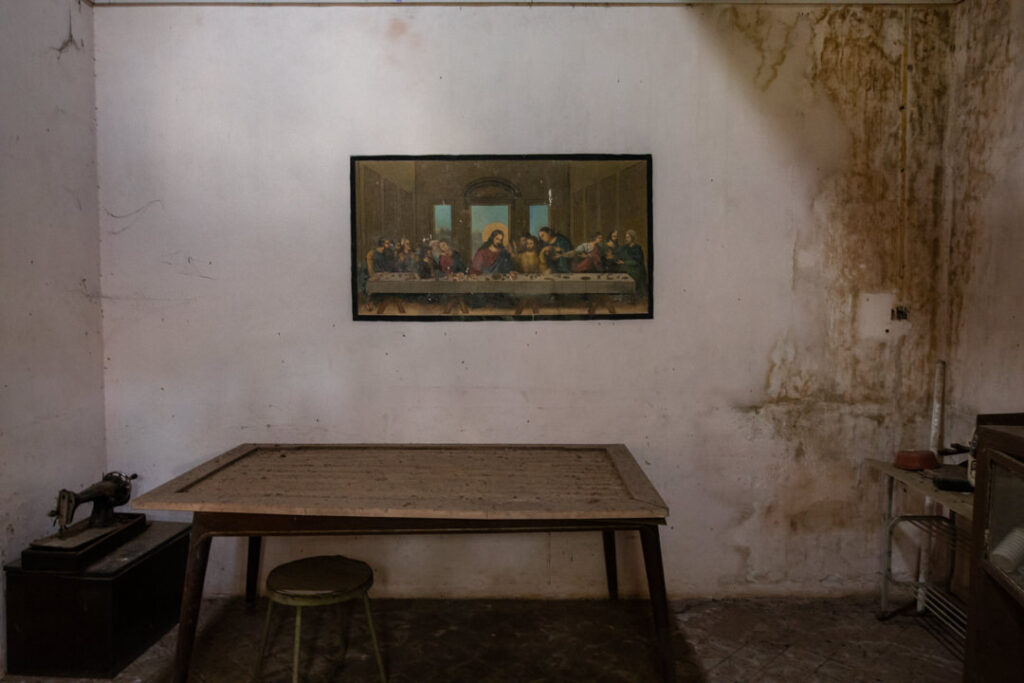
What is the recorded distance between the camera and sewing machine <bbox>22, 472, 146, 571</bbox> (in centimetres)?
256

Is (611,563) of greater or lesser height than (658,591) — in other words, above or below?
below

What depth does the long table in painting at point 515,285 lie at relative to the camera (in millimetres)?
3221

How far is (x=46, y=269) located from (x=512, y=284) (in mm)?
2197

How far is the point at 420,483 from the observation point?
8.30 feet

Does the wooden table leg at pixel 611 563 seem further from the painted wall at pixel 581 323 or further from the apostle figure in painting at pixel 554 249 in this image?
the apostle figure in painting at pixel 554 249

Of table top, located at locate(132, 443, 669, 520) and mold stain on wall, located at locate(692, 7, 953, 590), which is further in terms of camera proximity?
mold stain on wall, located at locate(692, 7, 953, 590)

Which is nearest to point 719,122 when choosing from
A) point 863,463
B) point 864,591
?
point 863,463

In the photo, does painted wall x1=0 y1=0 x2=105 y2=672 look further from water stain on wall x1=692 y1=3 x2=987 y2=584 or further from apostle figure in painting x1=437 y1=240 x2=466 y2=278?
water stain on wall x1=692 y1=3 x2=987 y2=584

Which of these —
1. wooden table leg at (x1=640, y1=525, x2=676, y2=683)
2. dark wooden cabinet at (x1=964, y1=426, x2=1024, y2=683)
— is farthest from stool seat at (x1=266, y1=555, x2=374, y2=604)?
dark wooden cabinet at (x1=964, y1=426, x2=1024, y2=683)

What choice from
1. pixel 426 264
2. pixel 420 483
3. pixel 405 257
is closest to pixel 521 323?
pixel 426 264

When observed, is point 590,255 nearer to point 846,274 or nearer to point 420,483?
point 846,274

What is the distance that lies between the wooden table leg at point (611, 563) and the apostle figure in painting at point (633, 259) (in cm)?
133

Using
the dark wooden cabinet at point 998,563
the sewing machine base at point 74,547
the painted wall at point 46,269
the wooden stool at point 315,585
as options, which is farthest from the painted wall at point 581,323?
the dark wooden cabinet at point 998,563

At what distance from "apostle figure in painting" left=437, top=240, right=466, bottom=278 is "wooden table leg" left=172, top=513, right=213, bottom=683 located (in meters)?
1.60
